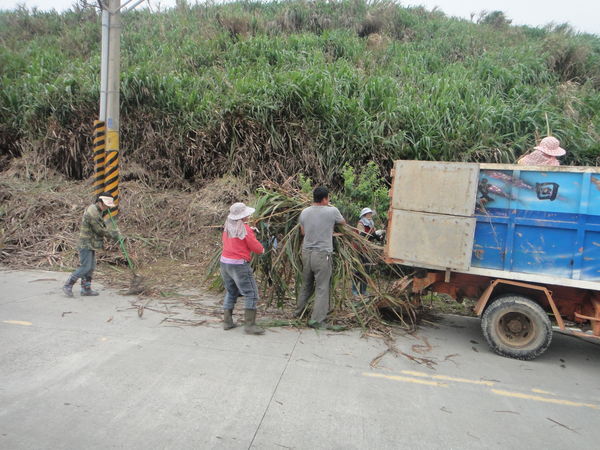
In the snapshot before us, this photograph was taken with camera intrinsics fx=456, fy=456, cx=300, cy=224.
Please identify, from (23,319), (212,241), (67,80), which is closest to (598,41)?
(212,241)

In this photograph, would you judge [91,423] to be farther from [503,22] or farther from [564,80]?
[503,22]

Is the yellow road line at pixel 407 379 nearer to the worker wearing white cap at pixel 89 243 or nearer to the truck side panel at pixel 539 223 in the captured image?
the truck side panel at pixel 539 223

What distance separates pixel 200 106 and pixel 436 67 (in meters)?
8.07

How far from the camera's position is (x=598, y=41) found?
18.5 metres

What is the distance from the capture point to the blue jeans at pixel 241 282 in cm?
552

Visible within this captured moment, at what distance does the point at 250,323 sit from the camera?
5.62 meters

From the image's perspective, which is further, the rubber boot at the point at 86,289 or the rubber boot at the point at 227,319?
the rubber boot at the point at 86,289

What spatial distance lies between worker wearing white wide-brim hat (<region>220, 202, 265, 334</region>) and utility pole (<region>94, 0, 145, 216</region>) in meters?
4.70

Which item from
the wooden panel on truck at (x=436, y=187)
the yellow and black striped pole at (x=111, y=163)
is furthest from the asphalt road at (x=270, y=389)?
the yellow and black striped pole at (x=111, y=163)

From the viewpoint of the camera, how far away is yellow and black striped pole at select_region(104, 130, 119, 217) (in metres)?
9.20

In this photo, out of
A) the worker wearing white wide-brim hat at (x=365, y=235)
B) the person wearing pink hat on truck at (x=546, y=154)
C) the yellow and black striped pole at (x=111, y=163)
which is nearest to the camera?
the person wearing pink hat on truck at (x=546, y=154)

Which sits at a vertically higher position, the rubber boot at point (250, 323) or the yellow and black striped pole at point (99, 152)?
the yellow and black striped pole at point (99, 152)

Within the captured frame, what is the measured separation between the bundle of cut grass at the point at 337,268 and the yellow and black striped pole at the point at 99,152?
4526mm

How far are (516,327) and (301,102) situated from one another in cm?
731
